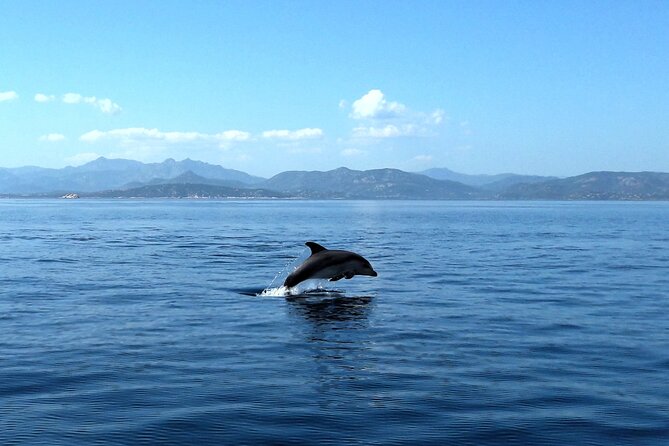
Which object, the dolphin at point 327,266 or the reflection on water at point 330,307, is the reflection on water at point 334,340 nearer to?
the reflection on water at point 330,307

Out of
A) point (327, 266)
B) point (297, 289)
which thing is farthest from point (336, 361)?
point (297, 289)

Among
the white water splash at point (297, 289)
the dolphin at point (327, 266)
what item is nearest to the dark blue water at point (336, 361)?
the white water splash at point (297, 289)

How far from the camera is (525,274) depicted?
109ft

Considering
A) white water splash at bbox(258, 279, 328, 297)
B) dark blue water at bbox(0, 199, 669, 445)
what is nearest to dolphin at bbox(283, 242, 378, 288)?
white water splash at bbox(258, 279, 328, 297)

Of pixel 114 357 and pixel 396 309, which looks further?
pixel 396 309

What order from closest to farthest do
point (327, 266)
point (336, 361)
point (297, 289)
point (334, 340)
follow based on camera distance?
point (336, 361), point (334, 340), point (327, 266), point (297, 289)

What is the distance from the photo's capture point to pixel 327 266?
82.7 ft

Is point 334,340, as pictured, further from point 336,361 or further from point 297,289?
point 297,289

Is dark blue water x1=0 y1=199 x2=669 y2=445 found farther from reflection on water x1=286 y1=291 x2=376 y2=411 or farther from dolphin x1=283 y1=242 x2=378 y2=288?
dolphin x1=283 y1=242 x2=378 y2=288

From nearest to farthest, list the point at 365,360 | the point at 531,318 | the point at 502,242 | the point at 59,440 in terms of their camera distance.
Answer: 1. the point at 59,440
2. the point at 365,360
3. the point at 531,318
4. the point at 502,242

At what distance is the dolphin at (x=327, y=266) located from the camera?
993 inches

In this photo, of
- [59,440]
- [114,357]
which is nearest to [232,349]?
[114,357]

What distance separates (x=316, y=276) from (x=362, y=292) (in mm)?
2201

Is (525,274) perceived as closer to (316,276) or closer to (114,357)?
(316,276)
